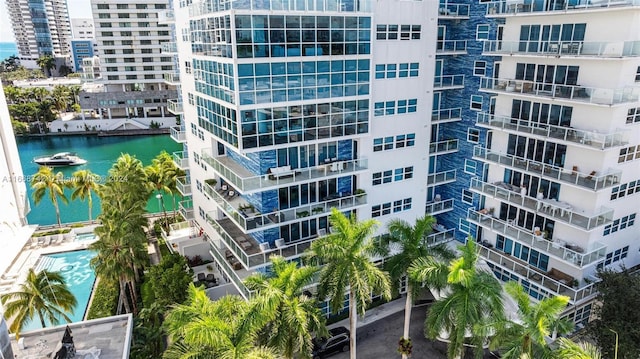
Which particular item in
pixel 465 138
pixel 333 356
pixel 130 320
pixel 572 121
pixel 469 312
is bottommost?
pixel 333 356

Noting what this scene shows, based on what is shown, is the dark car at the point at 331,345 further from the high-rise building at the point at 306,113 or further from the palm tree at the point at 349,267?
the high-rise building at the point at 306,113

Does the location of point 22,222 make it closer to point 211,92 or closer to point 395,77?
point 211,92

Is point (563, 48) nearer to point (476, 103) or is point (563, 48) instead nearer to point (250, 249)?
point (476, 103)

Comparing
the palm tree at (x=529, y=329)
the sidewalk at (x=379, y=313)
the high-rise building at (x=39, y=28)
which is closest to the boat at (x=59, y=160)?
the high-rise building at (x=39, y=28)

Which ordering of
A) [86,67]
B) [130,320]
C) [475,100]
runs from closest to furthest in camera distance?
[130,320]
[475,100]
[86,67]

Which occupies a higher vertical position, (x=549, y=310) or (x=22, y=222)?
(x=22, y=222)

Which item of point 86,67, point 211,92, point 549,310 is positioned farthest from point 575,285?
point 86,67
